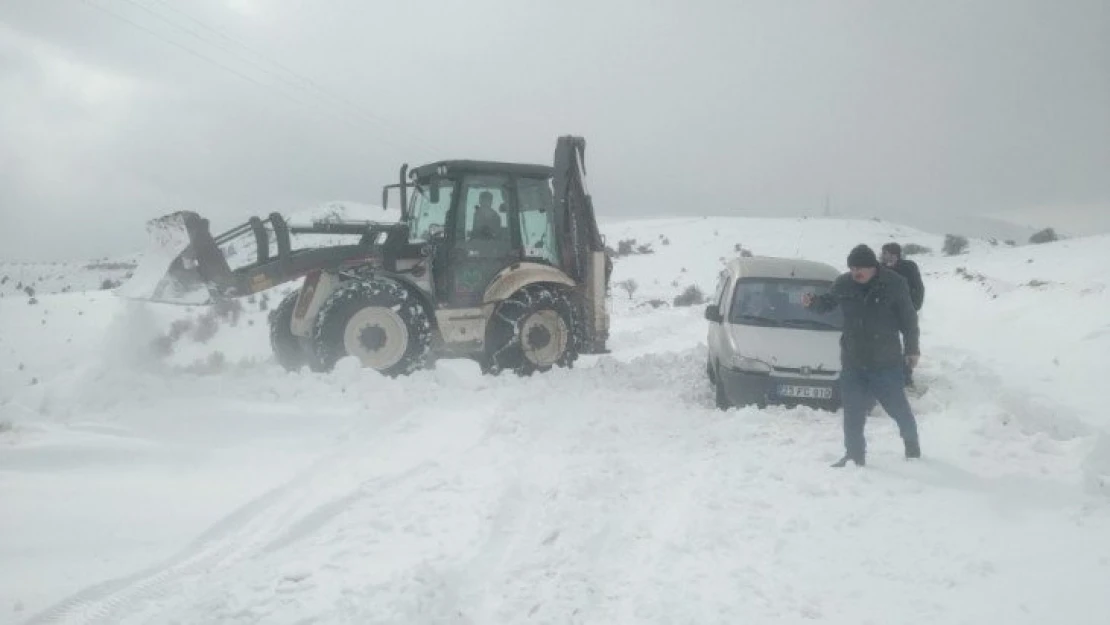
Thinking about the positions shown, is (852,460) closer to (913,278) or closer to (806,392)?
(806,392)

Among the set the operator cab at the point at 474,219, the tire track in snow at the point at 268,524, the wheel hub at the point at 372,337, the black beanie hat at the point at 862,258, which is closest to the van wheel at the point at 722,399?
the black beanie hat at the point at 862,258

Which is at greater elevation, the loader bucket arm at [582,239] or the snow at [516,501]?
the loader bucket arm at [582,239]

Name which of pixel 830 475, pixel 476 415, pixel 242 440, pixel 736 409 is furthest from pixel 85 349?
pixel 830 475

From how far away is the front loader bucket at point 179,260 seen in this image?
8891 mm

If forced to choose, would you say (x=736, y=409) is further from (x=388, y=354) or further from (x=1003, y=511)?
(x=388, y=354)

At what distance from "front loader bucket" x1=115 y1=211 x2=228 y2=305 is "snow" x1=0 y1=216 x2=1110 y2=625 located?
1.27 ft

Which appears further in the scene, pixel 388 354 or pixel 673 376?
pixel 673 376

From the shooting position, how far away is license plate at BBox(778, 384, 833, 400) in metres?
7.69

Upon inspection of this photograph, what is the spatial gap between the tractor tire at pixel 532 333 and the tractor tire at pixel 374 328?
1.02 meters

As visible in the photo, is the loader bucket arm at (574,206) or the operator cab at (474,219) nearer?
the operator cab at (474,219)

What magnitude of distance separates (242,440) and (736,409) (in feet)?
15.8

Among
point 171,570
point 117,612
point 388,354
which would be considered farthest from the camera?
point 388,354

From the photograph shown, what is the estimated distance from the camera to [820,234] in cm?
5144

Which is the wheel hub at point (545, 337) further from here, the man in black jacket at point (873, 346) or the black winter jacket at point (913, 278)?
the man in black jacket at point (873, 346)
